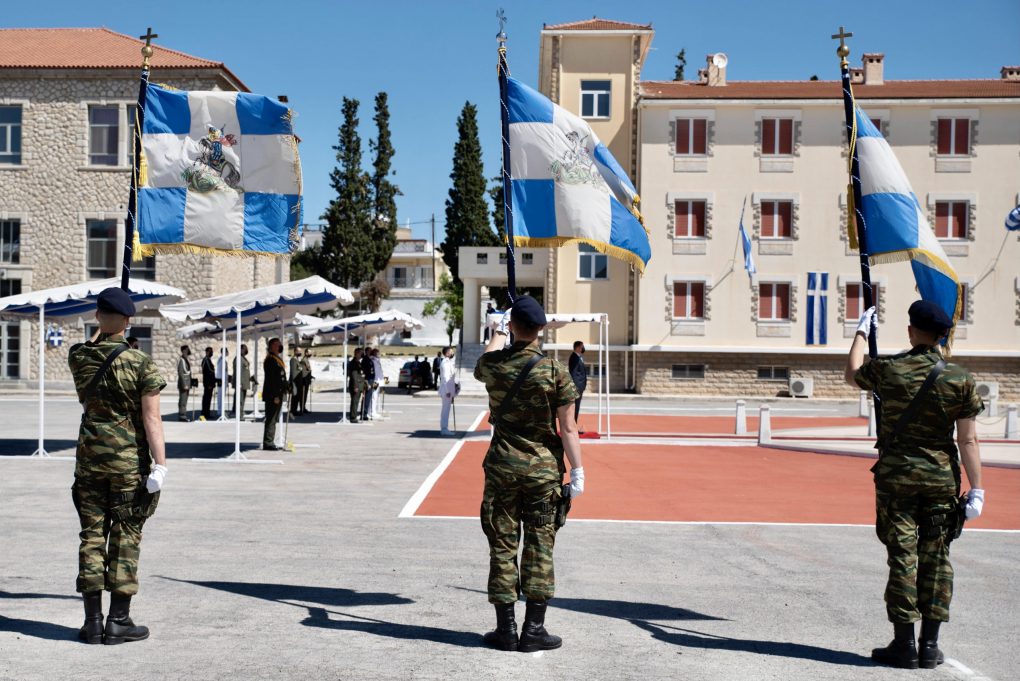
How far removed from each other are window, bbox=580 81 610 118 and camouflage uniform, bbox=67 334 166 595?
126ft

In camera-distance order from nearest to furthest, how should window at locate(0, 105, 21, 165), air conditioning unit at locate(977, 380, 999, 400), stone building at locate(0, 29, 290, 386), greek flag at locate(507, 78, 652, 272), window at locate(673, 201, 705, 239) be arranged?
greek flag at locate(507, 78, 652, 272)
air conditioning unit at locate(977, 380, 999, 400)
stone building at locate(0, 29, 290, 386)
window at locate(0, 105, 21, 165)
window at locate(673, 201, 705, 239)

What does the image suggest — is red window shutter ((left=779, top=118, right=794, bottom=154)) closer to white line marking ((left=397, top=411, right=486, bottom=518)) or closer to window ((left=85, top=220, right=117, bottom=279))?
white line marking ((left=397, top=411, right=486, bottom=518))

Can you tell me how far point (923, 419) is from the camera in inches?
235

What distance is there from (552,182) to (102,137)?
35.7 metres

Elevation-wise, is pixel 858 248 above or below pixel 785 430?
above

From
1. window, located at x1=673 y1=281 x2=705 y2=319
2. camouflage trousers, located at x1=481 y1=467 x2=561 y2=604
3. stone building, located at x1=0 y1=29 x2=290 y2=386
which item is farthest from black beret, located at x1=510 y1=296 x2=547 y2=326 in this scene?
stone building, located at x1=0 y1=29 x2=290 y2=386

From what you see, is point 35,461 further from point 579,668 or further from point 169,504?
point 579,668

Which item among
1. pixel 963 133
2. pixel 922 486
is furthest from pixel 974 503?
pixel 963 133

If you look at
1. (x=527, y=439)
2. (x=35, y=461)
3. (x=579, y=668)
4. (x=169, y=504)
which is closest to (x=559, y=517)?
(x=527, y=439)

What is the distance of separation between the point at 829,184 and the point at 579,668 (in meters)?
38.9

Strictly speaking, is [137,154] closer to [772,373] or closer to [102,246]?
[102,246]

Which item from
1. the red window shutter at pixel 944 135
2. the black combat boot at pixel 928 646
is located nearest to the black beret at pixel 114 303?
the black combat boot at pixel 928 646

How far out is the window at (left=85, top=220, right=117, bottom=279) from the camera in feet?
137

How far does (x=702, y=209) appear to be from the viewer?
42031 mm
